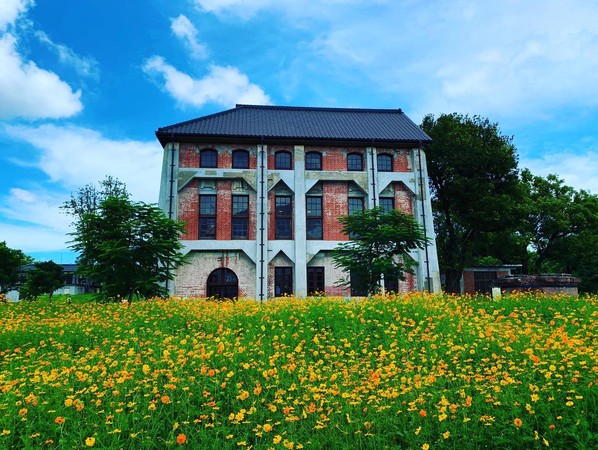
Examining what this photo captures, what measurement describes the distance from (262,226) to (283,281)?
134 inches

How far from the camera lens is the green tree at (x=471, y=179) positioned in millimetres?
30766

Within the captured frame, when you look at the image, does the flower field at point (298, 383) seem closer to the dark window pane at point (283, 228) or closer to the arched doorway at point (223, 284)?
the arched doorway at point (223, 284)

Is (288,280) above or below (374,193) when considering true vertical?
below

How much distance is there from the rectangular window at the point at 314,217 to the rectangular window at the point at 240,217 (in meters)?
3.64

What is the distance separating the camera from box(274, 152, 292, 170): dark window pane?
87.5ft

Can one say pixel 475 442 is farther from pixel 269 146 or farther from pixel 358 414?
pixel 269 146

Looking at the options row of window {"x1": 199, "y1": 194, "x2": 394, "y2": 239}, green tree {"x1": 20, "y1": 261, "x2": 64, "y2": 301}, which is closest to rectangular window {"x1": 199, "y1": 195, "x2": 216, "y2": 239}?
row of window {"x1": 199, "y1": 194, "x2": 394, "y2": 239}

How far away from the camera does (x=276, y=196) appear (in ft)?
86.3

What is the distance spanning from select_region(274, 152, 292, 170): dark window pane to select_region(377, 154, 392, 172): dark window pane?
225 inches

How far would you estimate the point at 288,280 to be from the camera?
82.8ft

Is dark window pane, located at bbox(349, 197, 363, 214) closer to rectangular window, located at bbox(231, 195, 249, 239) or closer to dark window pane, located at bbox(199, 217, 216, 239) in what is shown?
rectangular window, located at bbox(231, 195, 249, 239)

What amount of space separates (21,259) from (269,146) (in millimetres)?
26752

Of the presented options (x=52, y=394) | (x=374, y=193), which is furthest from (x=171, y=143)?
(x=52, y=394)

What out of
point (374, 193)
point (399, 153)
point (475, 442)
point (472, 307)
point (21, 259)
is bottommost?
point (475, 442)
